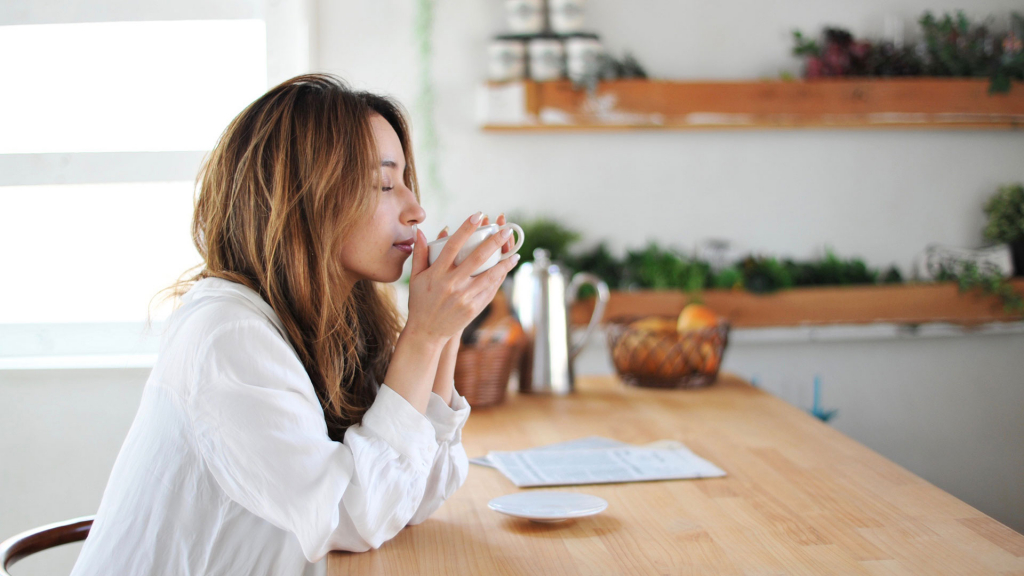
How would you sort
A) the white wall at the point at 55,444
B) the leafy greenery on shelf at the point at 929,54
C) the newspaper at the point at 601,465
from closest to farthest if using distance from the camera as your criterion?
1. the newspaper at the point at 601,465
2. the white wall at the point at 55,444
3. the leafy greenery on shelf at the point at 929,54

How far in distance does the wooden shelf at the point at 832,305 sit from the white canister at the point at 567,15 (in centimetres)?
90

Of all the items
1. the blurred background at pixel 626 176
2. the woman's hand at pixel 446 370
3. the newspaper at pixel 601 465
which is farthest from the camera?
the blurred background at pixel 626 176

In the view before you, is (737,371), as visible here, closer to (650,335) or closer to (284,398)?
(650,335)

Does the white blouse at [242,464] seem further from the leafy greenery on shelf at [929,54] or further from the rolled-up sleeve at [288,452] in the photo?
the leafy greenery on shelf at [929,54]

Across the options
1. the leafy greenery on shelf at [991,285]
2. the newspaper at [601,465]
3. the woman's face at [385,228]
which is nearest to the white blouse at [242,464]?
the woman's face at [385,228]

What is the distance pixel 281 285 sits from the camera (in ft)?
3.19

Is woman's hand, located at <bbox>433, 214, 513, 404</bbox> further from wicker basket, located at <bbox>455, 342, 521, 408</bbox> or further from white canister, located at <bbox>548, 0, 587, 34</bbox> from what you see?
white canister, located at <bbox>548, 0, 587, 34</bbox>

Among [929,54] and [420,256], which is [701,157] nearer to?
[929,54]

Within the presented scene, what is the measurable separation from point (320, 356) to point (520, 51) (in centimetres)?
203

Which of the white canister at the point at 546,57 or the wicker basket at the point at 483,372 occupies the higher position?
the white canister at the point at 546,57

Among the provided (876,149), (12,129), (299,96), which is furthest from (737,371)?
(12,129)

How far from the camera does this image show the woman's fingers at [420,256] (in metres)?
0.98

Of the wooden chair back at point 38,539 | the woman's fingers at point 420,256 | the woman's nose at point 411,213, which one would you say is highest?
the woman's nose at point 411,213

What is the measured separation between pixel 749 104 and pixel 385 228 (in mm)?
2161
